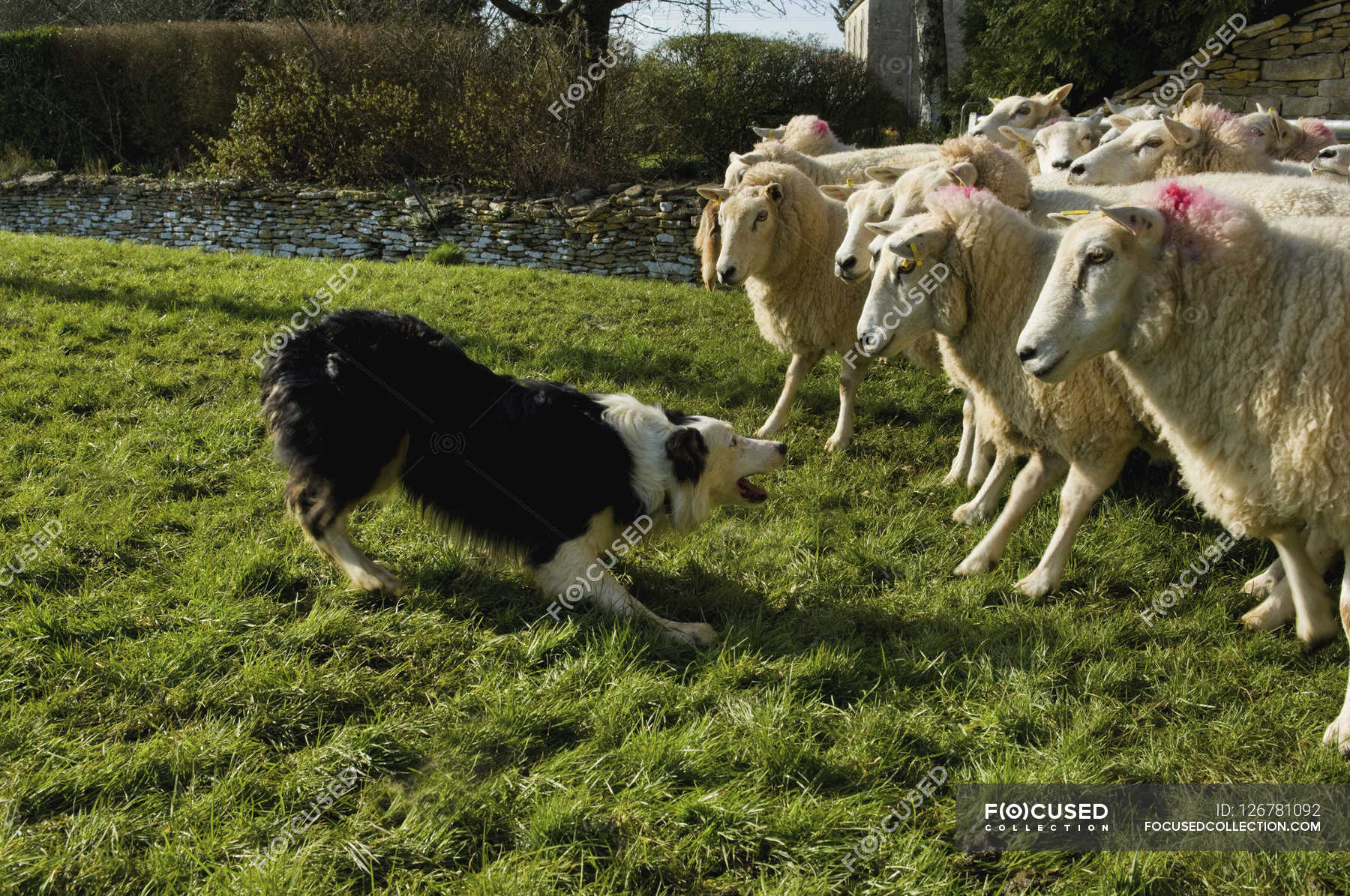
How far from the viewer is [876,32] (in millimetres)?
20469

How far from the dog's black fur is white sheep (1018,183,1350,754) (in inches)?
63.6

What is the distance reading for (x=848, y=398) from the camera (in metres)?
5.51

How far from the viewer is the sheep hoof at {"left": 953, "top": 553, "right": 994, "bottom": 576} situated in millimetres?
3896

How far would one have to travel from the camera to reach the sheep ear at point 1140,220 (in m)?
2.72

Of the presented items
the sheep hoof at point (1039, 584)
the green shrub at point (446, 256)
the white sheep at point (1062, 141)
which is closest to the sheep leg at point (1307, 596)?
the sheep hoof at point (1039, 584)

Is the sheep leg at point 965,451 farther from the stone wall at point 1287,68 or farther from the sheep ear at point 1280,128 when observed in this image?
the stone wall at point 1287,68

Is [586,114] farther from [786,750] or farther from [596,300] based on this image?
[786,750]

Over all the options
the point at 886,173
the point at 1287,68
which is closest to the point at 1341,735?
the point at 886,173

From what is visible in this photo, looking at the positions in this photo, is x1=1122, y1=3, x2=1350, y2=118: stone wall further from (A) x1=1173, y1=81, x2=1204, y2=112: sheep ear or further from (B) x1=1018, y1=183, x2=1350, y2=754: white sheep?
(B) x1=1018, y1=183, x2=1350, y2=754: white sheep

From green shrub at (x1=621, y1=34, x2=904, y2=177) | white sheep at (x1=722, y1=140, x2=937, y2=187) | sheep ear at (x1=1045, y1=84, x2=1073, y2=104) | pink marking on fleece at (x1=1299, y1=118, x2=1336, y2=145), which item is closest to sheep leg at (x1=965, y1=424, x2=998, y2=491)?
white sheep at (x1=722, y1=140, x2=937, y2=187)

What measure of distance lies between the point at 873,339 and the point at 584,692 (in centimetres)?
199

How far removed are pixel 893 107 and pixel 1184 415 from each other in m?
15.0

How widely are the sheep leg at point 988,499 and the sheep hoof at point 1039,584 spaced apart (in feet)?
2.28

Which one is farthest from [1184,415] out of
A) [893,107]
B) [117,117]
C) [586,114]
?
[117,117]
